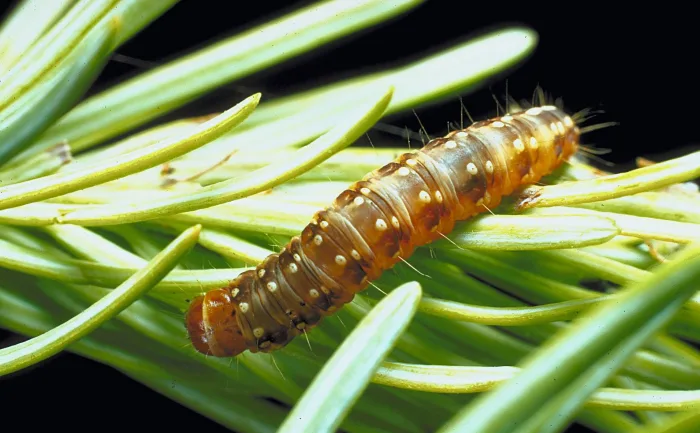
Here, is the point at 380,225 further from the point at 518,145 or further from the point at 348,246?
the point at 518,145

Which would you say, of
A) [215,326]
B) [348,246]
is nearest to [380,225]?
[348,246]

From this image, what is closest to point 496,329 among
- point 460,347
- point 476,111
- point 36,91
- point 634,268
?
point 460,347

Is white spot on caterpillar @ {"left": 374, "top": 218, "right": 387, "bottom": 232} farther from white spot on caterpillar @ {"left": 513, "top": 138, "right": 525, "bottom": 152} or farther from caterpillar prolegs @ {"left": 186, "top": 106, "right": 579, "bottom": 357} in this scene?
white spot on caterpillar @ {"left": 513, "top": 138, "right": 525, "bottom": 152}

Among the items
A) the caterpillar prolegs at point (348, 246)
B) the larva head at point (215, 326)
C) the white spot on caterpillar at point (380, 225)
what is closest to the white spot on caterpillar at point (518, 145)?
the caterpillar prolegs at point (348, 246)

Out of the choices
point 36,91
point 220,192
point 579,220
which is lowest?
point 579,220

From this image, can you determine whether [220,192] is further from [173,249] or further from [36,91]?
[36,91]

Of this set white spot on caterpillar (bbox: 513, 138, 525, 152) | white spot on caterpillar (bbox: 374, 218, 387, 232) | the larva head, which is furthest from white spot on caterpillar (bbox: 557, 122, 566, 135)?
the larva head

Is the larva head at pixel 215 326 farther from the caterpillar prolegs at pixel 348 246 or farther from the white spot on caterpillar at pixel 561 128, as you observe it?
the white spot on caterpillar at pixel 561 128

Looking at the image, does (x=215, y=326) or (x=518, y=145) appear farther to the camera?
(x=518, y=145)
